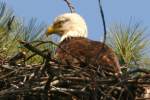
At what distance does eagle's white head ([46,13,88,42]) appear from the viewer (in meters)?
8.21

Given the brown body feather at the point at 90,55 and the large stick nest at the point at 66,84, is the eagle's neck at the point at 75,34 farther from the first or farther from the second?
the large stick nest at the point at 66,84

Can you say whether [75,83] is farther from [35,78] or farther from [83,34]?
[83,34]

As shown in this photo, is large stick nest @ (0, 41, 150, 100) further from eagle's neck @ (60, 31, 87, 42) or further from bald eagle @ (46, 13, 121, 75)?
eagle's neck @ (60, 31, 87, 42)

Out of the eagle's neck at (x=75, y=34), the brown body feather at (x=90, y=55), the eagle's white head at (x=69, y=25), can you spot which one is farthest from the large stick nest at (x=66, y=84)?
the eagle's white head at (x=69, y=25)

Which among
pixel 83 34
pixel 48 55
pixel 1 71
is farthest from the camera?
pixel 83 34

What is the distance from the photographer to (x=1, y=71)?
219 inches

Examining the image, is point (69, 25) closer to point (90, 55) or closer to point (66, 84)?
point (90, 55)

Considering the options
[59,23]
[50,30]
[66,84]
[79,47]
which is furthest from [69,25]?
[66,84]

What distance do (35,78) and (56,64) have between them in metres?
0.26

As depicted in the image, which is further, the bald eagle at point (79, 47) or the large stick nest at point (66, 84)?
the bald eagle at point (79, 47)

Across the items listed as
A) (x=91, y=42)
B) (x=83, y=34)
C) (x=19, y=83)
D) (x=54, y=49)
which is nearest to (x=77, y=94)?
(x=19, y=83)

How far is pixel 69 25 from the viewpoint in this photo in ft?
27.2

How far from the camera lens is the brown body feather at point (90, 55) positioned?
5.82m

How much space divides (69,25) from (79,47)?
202cm
